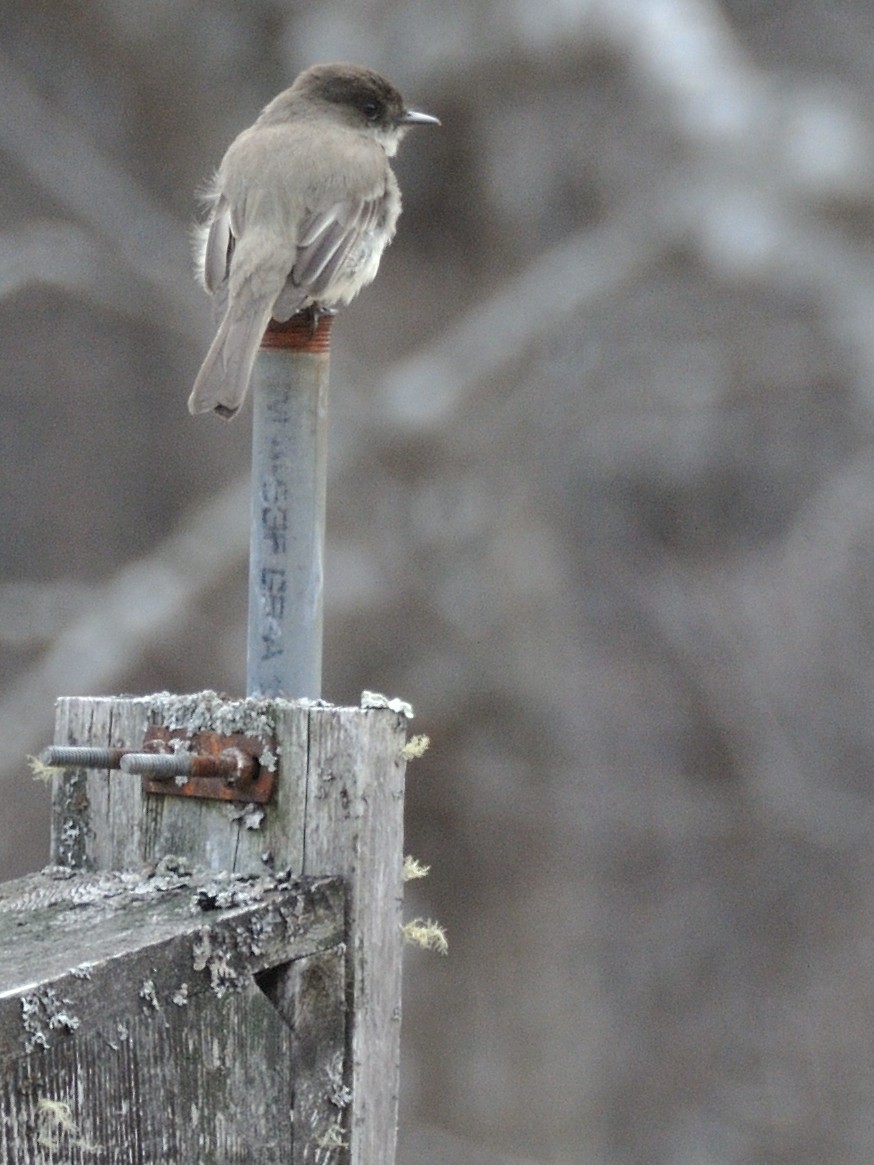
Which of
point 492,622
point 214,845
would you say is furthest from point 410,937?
point 492,622

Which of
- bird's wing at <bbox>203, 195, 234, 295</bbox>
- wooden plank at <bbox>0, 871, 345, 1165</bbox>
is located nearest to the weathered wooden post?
wooden plank at <bbox>0, 871, 345, 1165</bbox>

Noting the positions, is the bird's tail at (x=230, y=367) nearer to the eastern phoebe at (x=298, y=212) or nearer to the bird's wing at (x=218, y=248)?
the eastern phoebe at (x=298, y=212)

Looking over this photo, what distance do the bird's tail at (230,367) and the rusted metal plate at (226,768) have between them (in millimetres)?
595

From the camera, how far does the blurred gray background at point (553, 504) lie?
8.66 meters

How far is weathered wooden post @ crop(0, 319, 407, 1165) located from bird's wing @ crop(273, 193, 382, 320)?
2.51ft

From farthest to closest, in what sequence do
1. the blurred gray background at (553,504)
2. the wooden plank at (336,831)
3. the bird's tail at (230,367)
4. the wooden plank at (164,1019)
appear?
the blurred gray background at (553,504) → the bird's tail at (230,367) → the wooden plank at (336,831) → the wooden plank at (164,1019)

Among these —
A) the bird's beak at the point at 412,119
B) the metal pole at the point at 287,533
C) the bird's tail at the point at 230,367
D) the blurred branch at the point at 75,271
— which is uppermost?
the blurred branch at the point at 75,271

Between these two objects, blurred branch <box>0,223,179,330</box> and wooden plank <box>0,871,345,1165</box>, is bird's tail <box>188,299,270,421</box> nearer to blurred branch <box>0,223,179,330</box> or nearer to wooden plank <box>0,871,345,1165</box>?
wooden plank <box>0,871,345,1165</box>

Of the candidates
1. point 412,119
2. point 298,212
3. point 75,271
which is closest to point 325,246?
point 298,212

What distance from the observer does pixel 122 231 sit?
885cm

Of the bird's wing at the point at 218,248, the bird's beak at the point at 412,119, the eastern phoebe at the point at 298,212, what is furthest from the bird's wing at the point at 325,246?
the bird's beak at the point at 412,119

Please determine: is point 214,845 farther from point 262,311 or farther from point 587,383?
point 587,383

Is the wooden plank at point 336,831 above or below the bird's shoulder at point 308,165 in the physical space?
below

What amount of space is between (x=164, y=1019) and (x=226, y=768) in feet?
0.93
